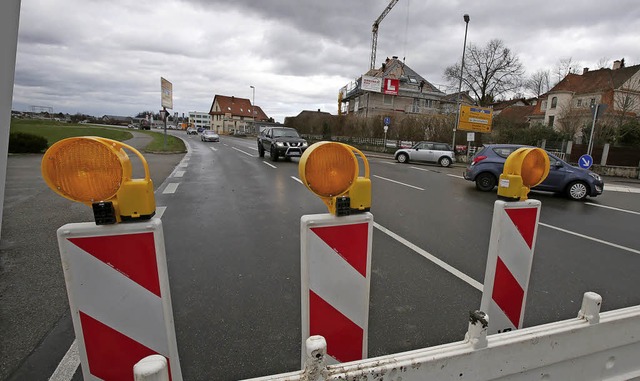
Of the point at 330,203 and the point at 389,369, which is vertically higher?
the point at 330,203

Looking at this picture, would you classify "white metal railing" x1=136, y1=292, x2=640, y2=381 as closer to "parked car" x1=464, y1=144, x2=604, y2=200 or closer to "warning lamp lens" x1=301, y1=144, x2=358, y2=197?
"warning lamp lens" x1=301, y1=144, x2=358, y2=197

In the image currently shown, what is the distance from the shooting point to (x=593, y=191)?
9.42 meters

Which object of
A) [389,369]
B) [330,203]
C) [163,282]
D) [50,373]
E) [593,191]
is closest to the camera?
[389,369]

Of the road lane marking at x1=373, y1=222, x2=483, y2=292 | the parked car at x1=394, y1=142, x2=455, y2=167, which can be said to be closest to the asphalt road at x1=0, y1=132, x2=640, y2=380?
the road lane marking at x1=373, y1=222, x2=483, y2=292

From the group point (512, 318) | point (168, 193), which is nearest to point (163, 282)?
point (512, 318)

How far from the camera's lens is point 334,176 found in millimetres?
1571

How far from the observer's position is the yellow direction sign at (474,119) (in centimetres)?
2512

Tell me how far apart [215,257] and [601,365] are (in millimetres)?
3749

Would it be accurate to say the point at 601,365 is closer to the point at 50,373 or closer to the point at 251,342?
the point at 251,342

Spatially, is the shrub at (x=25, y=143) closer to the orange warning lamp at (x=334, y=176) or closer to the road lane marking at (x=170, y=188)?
the road lane marking at (x=170, y=188)

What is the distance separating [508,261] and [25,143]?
64.4 ft

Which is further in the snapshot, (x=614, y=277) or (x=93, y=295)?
(x=614, y=277)

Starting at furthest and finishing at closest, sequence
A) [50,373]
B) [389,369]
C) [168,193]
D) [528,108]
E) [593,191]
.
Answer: [528,108], [593,191], [168,193], [50,373], [389,369]

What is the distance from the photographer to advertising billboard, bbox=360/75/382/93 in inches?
1890
